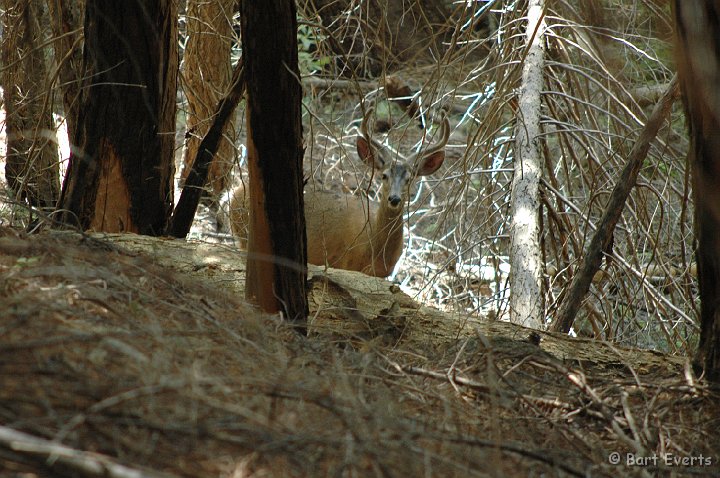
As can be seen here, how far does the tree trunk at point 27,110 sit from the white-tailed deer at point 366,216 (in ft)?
5.78

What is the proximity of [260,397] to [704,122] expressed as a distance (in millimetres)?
1889

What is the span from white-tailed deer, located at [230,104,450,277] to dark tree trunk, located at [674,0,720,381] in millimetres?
4680

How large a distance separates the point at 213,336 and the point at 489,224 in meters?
4.78

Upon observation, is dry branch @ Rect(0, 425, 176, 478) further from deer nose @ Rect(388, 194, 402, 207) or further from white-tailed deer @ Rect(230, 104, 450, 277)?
deer nose @ Rect(388, 194, 402, 207)

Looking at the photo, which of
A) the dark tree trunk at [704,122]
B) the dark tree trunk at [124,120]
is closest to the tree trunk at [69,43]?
the dark tree trunk at [124,120]

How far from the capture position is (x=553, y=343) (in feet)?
15.8

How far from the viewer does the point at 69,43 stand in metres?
5.98

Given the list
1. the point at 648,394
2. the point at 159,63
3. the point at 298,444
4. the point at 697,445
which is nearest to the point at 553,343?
the point at 648,394

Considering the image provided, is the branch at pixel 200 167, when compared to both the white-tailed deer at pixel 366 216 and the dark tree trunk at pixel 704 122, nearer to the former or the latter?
the white-tailed deer at pixel 366 216

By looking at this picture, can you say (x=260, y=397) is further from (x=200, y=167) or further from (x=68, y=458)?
(x=200, y=167)

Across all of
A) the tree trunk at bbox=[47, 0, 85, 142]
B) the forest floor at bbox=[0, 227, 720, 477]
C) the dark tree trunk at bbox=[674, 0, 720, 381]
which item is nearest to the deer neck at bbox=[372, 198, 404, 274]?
the tree trunk at bbox=[47, 0, 85, 142]

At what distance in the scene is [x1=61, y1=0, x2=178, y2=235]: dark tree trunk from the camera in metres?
5.33

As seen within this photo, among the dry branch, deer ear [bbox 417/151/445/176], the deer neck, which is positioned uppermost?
deer ear [bbox 417/151/445/176]

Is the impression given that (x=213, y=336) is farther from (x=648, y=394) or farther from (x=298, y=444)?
(x=648, y=394)
